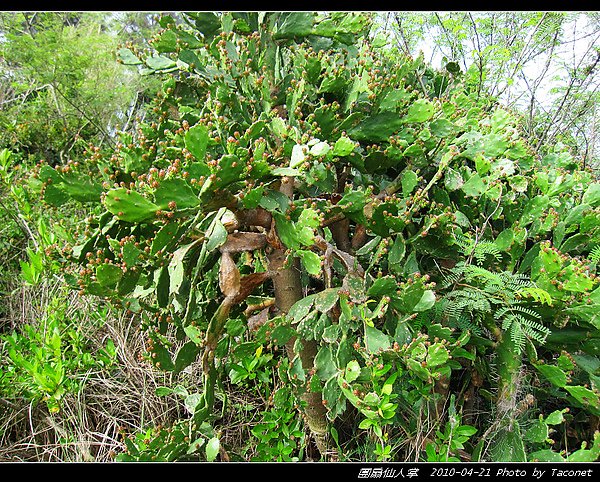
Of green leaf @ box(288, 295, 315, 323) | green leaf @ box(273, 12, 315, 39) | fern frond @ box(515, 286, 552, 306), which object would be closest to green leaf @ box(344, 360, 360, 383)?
green leaf @ box(288, 295, 315, 323)

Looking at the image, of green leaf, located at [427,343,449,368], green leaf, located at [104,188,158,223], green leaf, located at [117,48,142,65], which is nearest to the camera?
green leaf, located at [104,188,158,223]

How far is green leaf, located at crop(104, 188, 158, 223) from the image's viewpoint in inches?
51.1

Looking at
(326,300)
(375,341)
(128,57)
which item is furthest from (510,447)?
(128,57)

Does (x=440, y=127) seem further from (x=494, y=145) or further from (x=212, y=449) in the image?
(x=212, y=449)

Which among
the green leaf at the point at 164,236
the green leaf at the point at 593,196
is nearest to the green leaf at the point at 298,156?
the green leaf at the point at 164,236

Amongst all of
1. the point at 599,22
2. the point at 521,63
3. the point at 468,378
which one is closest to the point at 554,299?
the point at 468,378

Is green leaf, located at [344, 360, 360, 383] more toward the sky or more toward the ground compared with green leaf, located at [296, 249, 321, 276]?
more toward the ground

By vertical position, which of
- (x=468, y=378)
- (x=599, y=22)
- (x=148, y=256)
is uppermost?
(x=599, y=22)

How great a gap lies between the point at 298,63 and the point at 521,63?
2346 millimetres

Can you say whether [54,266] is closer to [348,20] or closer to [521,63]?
[348,20]

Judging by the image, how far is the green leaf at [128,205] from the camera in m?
1.30

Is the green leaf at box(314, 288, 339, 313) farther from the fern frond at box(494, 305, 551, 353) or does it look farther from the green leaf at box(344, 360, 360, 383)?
the fern frond at box(494, 305, 551, 353)

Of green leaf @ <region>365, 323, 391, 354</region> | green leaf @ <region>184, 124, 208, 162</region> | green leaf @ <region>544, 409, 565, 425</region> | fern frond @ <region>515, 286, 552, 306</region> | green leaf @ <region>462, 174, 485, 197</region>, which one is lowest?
green leaf @ <region>544, 409, 565, 425</region>

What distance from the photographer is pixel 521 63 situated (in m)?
3.40
